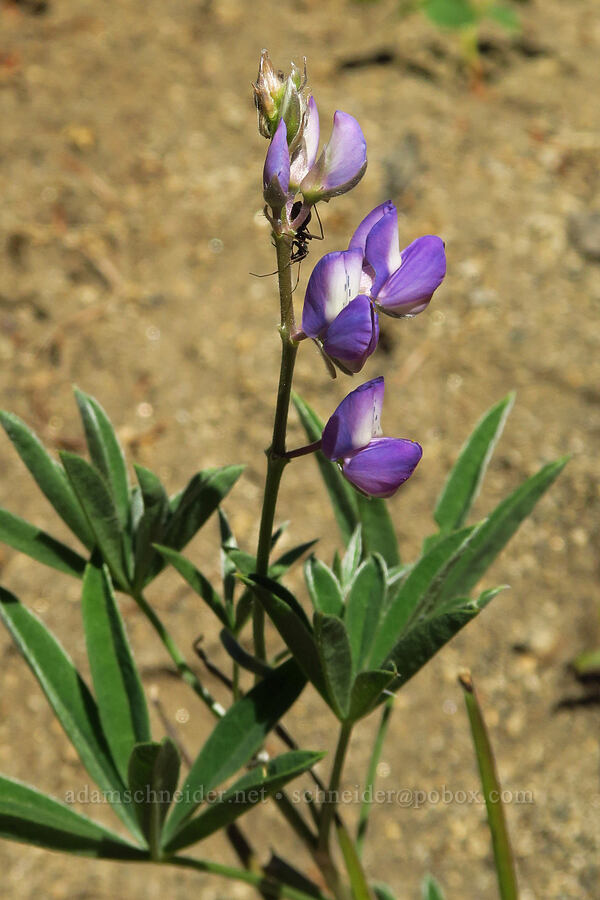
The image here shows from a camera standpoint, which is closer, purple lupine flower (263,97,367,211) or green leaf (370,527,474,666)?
purple lupine flower (263,97,367,211)

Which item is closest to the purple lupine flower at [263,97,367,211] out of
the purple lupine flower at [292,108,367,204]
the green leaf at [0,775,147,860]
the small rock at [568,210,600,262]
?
the purple lupine flower at [292,108,367,204]

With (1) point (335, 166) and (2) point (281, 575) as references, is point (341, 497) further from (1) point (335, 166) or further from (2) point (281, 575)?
(1) point (335, 166)

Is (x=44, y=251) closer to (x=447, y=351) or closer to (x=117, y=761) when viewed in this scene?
(x=447, y=351)

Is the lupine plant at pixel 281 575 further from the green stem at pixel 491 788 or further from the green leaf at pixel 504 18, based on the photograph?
the green leaf at pixel 504 18

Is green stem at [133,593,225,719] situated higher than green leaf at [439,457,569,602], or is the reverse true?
green leaf at [439,457,569,602]

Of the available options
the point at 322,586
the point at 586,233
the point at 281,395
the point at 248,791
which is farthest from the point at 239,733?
the point at 586,233

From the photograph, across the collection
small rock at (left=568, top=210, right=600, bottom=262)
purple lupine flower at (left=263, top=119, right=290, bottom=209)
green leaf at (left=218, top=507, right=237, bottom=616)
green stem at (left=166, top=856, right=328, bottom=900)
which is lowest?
green stem at (left=166, top=856, right=328, bottom=900)

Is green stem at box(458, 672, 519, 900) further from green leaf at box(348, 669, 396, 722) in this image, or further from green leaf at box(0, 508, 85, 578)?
green leaf at box(0, 508, 85, 578)

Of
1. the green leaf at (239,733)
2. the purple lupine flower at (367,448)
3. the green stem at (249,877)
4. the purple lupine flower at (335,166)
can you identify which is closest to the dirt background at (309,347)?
the green stem at (249,877)
